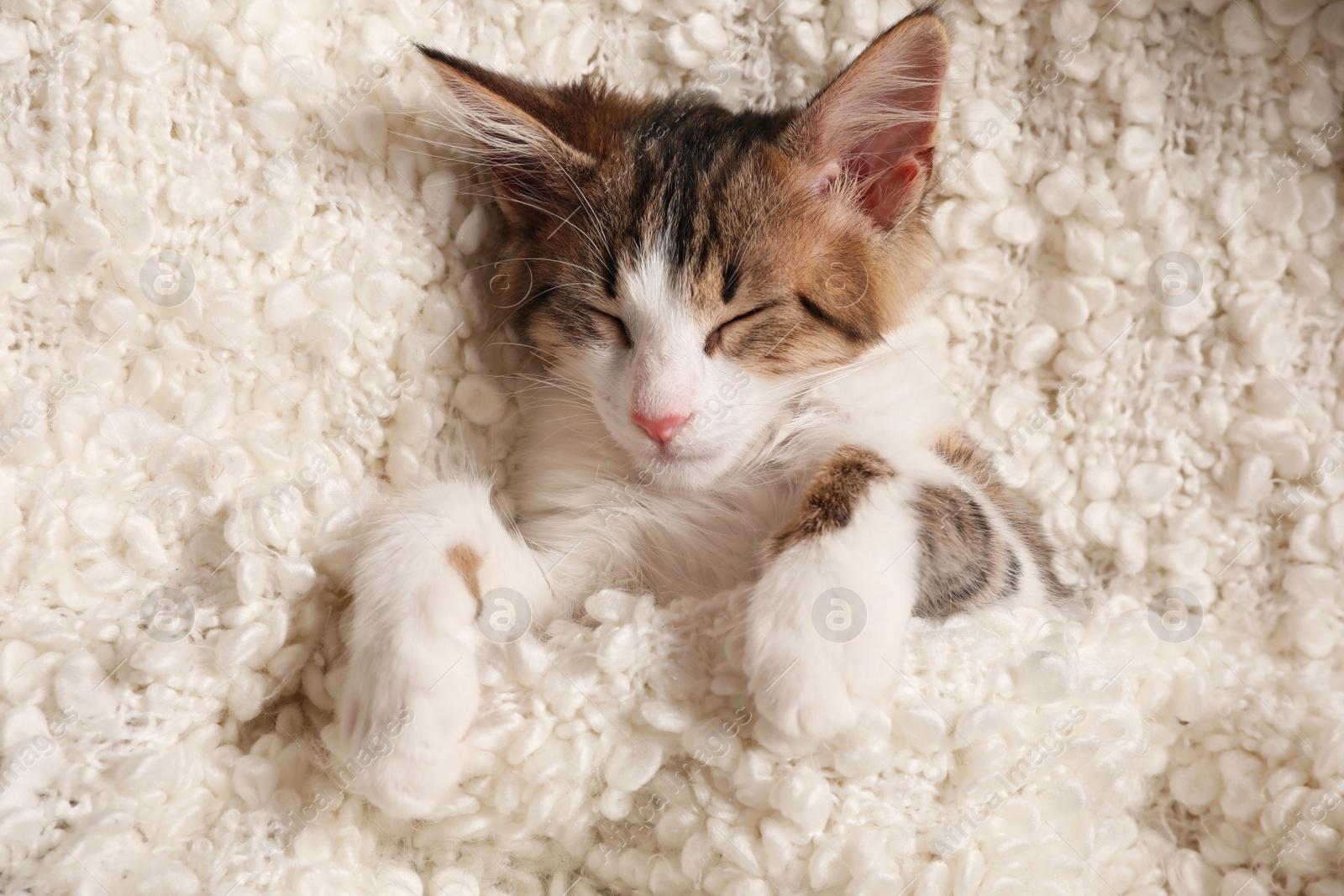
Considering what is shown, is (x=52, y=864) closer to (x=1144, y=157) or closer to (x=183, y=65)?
(x=183, y=65)

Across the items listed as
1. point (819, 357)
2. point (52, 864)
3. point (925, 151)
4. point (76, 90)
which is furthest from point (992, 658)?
point (76, 90)

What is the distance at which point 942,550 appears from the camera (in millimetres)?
1181

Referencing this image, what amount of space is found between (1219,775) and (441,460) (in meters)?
1.14
